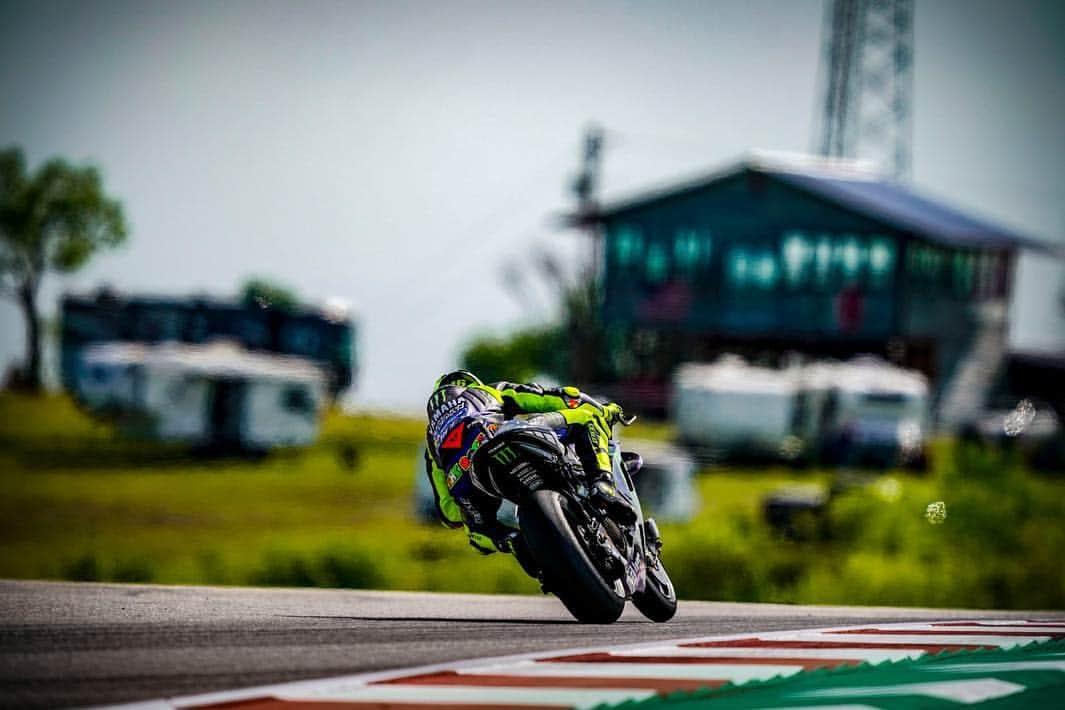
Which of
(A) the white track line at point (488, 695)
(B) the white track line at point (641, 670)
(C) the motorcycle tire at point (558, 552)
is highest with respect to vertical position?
(C) the motorcycle tire at point (558, 552)

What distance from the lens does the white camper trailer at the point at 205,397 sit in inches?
1647

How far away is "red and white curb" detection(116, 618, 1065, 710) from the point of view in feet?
21.7

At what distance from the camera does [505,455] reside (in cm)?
882

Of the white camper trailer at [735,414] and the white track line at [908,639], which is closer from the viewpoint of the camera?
the white track line at [908,639]

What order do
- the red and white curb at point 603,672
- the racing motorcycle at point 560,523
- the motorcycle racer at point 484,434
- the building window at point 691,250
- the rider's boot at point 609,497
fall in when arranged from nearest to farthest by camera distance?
the red and white curb at point 603,672, the racing motorcycle at point 560,523, the rider's boot at point 609,497, the motorcycle racer at point 484,434, the building window at point 691,250

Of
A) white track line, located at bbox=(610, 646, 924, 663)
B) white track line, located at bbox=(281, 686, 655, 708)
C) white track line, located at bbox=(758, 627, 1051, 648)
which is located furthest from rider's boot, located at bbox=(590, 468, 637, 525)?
white track line, located at bbox=(281, 686, 655, 708)

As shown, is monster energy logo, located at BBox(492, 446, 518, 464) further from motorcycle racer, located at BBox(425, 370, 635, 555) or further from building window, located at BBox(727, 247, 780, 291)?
building window, located at BBox(727, 247, 780, 291)

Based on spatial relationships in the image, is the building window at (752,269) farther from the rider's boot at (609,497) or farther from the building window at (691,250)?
the rider's boot at (609,497)

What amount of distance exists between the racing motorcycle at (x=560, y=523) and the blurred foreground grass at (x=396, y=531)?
1483 centimetres

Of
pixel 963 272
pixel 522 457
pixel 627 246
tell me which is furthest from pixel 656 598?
pixel 963 272

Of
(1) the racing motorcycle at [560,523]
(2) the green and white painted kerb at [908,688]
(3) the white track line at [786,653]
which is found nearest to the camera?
(2) the green and white painted kerb at [908,688]

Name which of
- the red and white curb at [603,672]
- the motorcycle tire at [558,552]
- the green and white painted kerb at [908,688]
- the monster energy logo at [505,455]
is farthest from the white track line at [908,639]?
the monster energy logo at [505,455]

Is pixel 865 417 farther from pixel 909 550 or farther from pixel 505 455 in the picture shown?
pixel 505 455

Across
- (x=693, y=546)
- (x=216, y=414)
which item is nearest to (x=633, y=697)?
(x=693, y=546)
